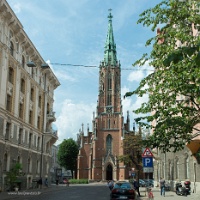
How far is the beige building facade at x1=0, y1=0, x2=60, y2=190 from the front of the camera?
2898cm

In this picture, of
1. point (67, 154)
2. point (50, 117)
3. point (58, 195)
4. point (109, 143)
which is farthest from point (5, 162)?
point (67, 154)

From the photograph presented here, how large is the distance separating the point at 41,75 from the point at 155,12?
29407 mm

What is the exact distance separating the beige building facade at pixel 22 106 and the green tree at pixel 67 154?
48.1 metres

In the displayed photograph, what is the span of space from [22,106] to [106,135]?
58.3 m

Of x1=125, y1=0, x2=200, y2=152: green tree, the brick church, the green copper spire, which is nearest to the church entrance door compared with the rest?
the brick church

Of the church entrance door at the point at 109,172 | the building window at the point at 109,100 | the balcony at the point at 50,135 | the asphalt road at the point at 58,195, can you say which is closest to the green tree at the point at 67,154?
the church entrance door at the point at 109,172

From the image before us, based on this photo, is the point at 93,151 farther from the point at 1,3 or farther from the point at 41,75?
the point at 1,3

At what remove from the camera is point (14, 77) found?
3184cm

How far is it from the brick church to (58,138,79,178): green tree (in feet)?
8.80

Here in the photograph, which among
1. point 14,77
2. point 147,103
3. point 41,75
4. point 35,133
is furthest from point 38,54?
point 147,103

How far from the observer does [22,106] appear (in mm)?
34688

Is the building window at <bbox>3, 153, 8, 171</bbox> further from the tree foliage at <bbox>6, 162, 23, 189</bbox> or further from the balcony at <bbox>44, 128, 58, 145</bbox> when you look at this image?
the balcony at <bbox>44, 128, 58, 145</bbox>

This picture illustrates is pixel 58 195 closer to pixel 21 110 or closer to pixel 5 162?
pixel 5 162

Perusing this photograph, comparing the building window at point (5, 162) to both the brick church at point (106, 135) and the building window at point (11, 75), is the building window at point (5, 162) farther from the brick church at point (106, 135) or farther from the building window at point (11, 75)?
the brick church at point (106, 135)
